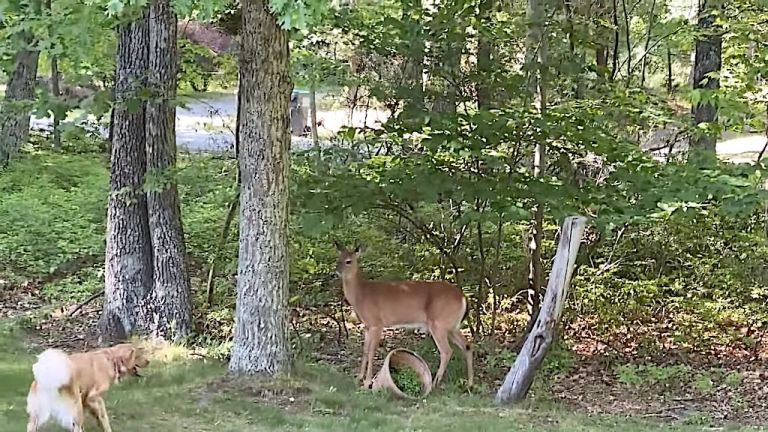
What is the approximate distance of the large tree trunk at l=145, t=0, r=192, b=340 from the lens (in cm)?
741

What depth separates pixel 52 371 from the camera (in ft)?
13.5

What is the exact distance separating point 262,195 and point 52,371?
2.31m

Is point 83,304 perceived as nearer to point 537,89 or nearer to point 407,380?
point 407,380

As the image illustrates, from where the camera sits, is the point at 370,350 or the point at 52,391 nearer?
the point at 52,391

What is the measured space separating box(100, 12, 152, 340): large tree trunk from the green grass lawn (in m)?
0.98

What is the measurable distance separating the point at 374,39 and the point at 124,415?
3702 millimetres

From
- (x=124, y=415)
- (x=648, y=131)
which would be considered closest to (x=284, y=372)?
(x=124, y=415)

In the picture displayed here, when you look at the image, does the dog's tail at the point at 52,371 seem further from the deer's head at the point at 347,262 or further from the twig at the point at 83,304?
the twig at the point at 83,304

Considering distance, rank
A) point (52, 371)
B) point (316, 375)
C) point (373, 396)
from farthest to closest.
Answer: point (316, 375), point (373, 396), point (52, 371)

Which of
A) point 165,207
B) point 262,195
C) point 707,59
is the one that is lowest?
point 165,207

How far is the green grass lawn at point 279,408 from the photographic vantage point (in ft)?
17.5

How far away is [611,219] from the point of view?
21.4ft

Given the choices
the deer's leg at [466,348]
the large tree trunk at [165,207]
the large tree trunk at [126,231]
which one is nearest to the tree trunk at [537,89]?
the deer's leg at [466,348]

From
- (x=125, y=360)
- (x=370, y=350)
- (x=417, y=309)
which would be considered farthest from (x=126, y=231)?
(x=125, y=360)
